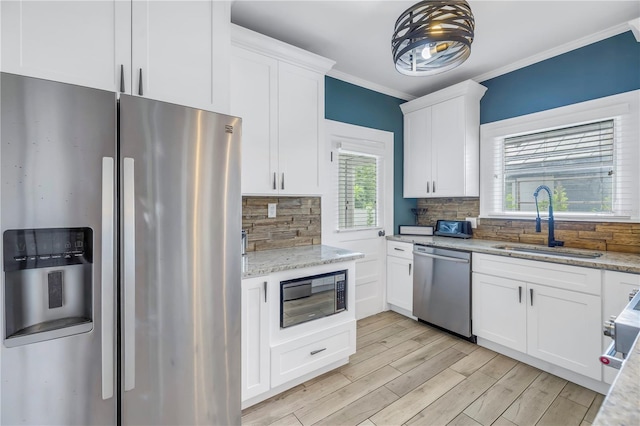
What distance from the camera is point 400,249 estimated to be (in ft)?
10.8

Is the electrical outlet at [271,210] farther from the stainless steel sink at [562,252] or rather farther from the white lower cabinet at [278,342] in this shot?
the stainless steel sink at [562,252]

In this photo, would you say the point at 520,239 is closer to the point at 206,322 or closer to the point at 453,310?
the point at 453,310

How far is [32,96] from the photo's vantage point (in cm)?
103

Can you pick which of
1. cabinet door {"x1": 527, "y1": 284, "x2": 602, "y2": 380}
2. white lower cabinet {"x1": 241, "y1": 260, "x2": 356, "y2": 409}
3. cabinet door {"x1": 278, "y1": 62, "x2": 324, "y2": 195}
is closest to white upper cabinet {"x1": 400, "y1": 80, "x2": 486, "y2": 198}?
cabinet door {"x1": 527, "y1": 284, "x2": 602, "y2": 380}

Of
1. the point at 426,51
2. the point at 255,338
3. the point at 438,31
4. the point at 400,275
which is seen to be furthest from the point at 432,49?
the point at 400,275

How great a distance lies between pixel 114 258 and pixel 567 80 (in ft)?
11.9

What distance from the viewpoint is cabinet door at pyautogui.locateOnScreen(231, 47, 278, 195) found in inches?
81.4

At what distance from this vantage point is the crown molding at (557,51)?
89.2 inches

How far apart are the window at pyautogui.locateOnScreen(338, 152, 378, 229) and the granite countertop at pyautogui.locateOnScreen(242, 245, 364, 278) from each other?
686 mm

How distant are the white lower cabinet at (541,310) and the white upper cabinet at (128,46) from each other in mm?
2561

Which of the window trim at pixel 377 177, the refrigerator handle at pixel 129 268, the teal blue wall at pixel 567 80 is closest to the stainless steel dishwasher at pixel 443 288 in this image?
the window trim at pixel 377 177

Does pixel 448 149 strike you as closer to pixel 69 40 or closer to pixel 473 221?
pixel 473 221

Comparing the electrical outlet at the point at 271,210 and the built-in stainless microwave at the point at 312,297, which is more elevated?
the electrical outlet at the point at 271,210

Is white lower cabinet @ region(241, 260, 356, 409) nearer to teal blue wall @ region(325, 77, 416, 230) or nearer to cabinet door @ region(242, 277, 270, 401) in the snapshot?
cabinet door @ region(242, 277, 270, 401)
